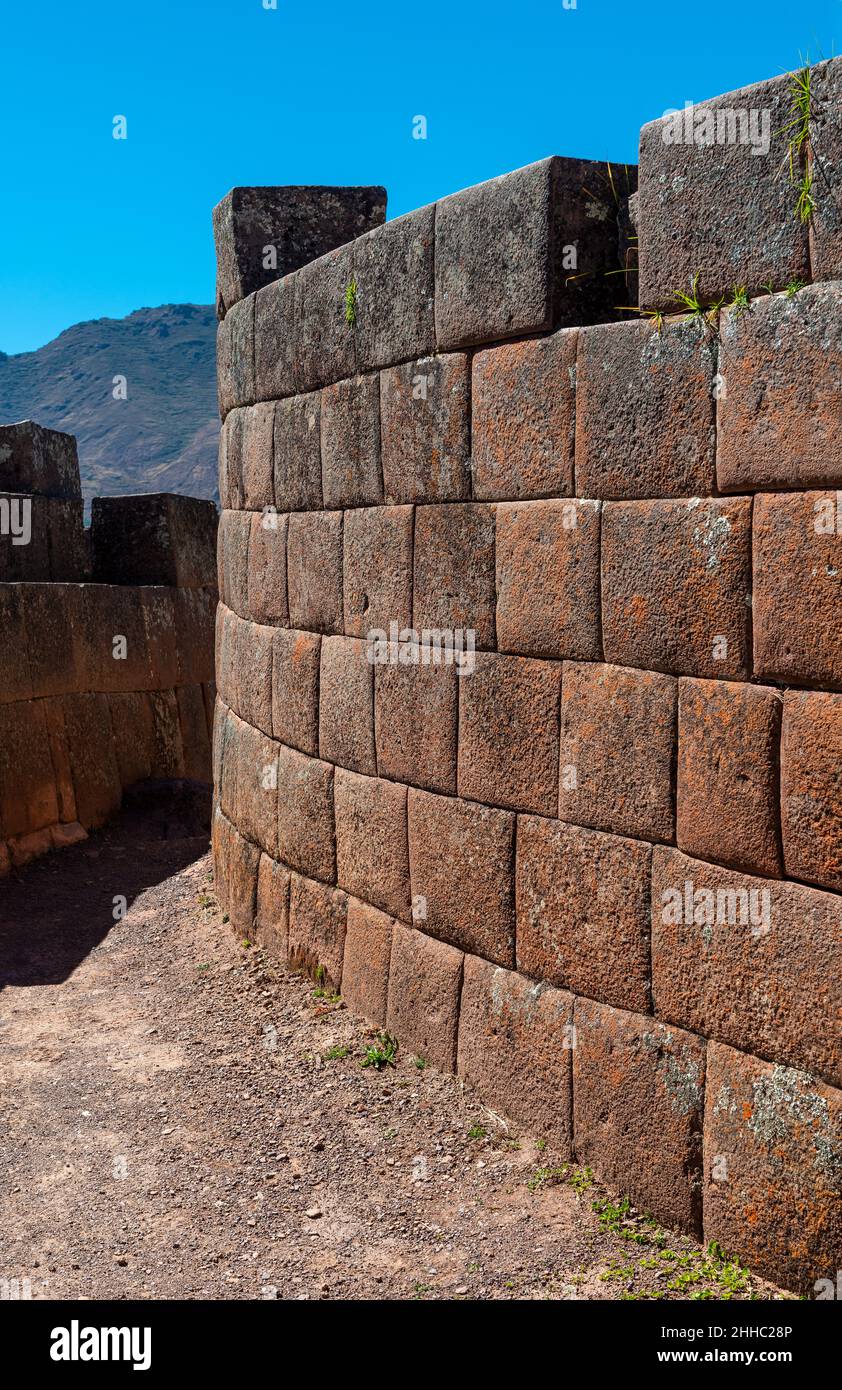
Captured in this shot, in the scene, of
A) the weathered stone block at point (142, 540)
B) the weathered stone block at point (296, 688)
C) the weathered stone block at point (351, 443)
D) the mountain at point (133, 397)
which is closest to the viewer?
the weathered stone block at point (351, 443)

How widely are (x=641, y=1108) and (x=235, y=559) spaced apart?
4.27 meters

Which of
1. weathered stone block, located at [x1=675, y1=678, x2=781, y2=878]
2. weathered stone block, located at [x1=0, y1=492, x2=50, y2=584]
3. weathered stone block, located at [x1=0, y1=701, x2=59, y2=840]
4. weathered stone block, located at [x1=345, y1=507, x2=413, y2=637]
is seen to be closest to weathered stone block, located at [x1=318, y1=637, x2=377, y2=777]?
weathered stone block, located at [x1=345, y1=507, x2=413, y2=637]

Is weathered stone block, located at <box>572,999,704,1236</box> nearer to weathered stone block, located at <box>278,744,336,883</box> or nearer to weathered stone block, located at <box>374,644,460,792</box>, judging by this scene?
weathered stone block, located at <box>374,644,460,792</box>

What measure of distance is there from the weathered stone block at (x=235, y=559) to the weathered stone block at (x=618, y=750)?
315 centimetres

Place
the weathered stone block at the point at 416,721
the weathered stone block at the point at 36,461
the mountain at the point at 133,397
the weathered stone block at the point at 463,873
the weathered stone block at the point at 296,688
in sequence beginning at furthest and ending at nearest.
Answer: the mountain at the point at 133,397 < the weathered stone block at the point at 36,461 < the weathered stone block at the point at 296,688 < the weathered stone block at the point at 416,721 < the weathered stone block at the point at 463,873

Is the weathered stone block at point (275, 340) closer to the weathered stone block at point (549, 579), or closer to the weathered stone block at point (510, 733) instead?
the weathered stone block at point (549, 579)

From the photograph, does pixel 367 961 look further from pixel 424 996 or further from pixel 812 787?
pixel 812 787

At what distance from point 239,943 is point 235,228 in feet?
13.3

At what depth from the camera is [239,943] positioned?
705cm

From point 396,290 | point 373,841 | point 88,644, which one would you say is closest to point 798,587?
point 396,290

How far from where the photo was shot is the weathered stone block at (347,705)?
5559mm

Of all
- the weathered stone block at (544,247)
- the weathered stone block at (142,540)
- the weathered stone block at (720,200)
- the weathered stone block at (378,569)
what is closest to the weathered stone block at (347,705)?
the weathered stone block at (378,569)

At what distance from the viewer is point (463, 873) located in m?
4.91
